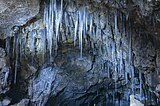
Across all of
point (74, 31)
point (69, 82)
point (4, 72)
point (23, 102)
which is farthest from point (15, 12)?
point (69, 82)

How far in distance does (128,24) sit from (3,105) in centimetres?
410

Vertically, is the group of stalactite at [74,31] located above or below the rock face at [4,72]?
above

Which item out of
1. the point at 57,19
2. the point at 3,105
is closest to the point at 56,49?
the point at 57,19

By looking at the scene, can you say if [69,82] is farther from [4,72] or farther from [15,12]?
[15,12]

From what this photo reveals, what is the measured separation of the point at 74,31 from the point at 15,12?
191cm

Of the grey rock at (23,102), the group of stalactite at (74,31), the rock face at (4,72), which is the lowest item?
the grey rock at (23,102)

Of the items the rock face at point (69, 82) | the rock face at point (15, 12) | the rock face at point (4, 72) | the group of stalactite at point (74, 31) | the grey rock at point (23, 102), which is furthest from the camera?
the rock face at point (69, 82)

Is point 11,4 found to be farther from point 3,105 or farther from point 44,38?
point 3,105

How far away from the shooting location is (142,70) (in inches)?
343

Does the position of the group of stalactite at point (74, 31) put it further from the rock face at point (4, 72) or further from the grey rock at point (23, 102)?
the grey rock at point (23, 102)

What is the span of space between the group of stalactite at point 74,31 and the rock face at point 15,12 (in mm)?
336

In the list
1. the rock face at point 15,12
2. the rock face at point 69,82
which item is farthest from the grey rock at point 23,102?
the rock face at point 15,12

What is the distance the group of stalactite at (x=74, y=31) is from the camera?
298 inches

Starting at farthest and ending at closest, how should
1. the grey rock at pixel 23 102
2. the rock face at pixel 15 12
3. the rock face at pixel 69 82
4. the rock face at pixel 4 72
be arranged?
the rock face at pixel 69 82
the grey rock at pixel 23 102
the rock face at pixel 4 72
the rock face at pixel 15 12
